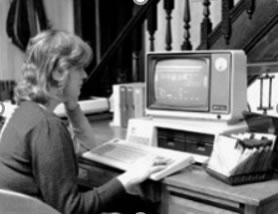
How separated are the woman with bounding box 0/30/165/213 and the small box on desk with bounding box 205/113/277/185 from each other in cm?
21

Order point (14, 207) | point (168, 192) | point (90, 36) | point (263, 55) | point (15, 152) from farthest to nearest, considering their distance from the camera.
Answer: point (90, 36)
point (263, 55)
point (168, 192)
point (15, 152)
point (14, 207)

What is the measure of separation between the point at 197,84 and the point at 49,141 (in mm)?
732

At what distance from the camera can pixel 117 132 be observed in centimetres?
248

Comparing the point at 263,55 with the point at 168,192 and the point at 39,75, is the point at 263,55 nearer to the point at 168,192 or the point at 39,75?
the point at 168,192

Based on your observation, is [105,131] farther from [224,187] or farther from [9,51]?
[9,51]

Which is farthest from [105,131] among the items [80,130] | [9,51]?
[9,51]

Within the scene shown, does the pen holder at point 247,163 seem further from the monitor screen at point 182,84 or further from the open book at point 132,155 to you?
the monitor screen at point 182,84

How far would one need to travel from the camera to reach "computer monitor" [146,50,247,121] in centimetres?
187

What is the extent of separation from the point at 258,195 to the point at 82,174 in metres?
0.89

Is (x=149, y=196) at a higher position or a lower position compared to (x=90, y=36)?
lower

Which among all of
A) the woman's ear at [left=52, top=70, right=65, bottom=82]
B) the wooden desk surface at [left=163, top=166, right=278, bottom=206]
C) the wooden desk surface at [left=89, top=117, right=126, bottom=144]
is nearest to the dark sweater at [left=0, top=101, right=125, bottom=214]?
the woman's ear at [left=52, top=70, right=65, bottom=82]

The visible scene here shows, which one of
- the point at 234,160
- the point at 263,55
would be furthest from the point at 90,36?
the point at 234,160

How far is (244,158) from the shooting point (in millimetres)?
1487

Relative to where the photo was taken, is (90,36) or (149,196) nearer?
(149,196)
